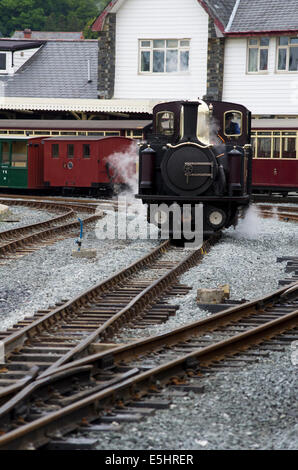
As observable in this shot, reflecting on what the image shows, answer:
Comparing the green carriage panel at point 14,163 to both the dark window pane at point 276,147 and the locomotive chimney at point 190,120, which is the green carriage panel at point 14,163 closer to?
the dark window pane at point 276,147

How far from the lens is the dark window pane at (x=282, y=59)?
107 ft

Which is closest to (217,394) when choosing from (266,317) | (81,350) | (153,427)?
(153,427)

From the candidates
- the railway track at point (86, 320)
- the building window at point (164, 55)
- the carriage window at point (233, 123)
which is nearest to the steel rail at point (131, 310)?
the railway track at point (86, 320)

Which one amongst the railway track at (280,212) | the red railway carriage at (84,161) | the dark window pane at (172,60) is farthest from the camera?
the dark window pane at (172,60)

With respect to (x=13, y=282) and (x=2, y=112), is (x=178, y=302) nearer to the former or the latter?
(x=13, y=282)

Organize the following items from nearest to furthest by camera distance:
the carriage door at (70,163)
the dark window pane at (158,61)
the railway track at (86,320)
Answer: the railway track at (86,320), the carriage door at (70,163), the dark window pane at (158,61)

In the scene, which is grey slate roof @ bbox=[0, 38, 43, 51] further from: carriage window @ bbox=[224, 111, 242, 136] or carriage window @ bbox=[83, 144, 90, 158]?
carriage window @ bbox=[224, 111, 242, 136]

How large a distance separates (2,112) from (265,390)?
108ft

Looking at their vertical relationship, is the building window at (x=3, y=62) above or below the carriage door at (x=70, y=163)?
above

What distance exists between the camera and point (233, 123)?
49.9 ft

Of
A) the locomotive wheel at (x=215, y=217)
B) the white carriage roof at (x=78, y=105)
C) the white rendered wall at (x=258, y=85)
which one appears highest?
the white rendered wall at (x=258, y=85)

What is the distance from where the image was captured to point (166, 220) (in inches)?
589

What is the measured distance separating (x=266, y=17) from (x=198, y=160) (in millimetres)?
20642

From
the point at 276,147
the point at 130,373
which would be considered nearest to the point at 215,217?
the point at 130,373
